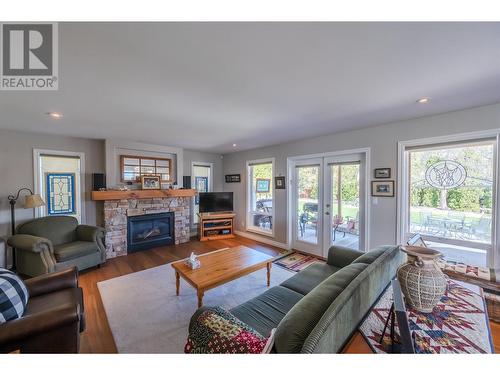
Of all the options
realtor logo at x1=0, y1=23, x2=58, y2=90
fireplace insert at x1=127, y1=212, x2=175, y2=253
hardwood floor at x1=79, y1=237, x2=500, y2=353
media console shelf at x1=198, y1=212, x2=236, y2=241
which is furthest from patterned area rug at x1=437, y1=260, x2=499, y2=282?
fireplace insert at x1=127, y1=212, x2=175, y2=253

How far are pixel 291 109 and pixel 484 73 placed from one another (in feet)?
5.26

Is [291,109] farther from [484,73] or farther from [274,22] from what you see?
[484,73]

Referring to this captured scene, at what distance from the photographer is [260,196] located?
17.0ft

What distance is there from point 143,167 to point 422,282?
484 cm

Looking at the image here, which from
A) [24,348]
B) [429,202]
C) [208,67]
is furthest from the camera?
[429,202]

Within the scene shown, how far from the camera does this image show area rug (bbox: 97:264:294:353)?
1.80 m

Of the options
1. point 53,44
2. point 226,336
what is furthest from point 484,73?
point 53,44

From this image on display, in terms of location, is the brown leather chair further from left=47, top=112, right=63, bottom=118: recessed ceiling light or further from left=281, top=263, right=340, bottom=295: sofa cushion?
left=47, top=112, right=63, bottom=118: recessed ceiling light

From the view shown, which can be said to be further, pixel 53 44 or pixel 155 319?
pixel 155 319

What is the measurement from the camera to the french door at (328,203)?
3447mm

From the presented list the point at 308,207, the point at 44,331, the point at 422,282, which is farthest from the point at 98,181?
the point at 422,282

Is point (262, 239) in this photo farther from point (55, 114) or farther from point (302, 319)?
point (55, 114)

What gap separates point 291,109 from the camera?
239 centimetres

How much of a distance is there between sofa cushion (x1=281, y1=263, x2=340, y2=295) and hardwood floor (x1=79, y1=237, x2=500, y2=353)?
0.86 meters
